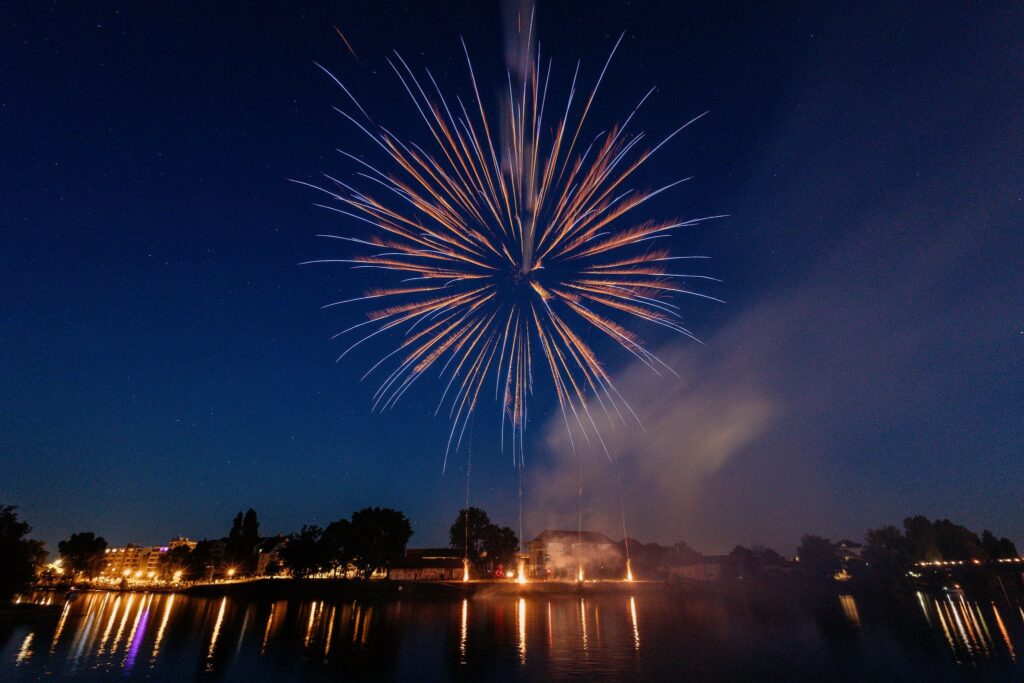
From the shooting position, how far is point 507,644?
1556 inches

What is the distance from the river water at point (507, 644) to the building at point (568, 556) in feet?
159

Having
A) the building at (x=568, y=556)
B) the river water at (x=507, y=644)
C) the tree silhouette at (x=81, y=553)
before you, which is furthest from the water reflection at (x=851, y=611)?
the tree silhouette at (x=81, y=553)

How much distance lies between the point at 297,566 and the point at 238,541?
24.2 m

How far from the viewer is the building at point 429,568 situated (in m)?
106

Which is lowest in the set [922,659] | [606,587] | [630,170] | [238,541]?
[922,659]

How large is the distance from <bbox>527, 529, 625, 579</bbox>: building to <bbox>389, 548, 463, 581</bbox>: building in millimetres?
19196

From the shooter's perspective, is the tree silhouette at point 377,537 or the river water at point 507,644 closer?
the river water at point 507,644

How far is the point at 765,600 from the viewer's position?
92.6 meters

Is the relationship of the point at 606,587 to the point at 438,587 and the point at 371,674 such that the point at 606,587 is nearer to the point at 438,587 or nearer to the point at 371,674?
the point at 438,587

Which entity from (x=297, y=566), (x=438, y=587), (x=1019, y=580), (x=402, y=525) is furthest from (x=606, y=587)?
(x=1019, y=580)

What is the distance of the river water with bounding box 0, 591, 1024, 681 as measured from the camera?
99.6ft

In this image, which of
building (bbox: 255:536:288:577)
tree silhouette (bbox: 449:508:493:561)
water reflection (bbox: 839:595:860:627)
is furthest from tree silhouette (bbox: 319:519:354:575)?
water reflection (bbox: 839:595:860:627)

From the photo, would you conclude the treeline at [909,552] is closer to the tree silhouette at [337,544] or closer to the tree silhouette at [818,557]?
the tree silhouette at [818,557]

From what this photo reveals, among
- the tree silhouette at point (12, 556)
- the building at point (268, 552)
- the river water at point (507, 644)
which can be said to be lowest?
the river water at point (507, 644)
